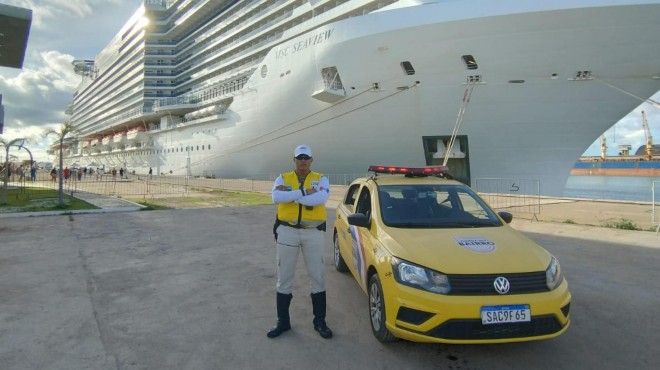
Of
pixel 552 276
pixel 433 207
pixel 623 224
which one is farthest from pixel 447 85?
pixel 552 276

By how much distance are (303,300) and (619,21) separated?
1317 cm

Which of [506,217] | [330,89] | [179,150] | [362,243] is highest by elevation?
[330,89]

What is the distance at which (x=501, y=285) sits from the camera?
2844 millimetres

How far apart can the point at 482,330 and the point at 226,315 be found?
2.31 meters

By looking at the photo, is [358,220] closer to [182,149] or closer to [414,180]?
[414,180]

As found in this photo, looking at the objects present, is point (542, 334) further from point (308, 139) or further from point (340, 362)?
point (308, 139)

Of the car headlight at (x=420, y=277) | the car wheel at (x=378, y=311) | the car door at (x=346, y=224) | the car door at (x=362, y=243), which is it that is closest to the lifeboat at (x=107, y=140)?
the car door at (x=346, y=224)

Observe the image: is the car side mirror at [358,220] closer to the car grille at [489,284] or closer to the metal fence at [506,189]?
the car grille at [489,284]

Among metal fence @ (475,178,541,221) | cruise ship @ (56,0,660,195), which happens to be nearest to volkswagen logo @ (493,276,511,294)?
metal fence @ (475,178,541,221)

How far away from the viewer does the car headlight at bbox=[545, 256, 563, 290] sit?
2986 millimetres

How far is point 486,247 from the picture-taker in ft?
10.5

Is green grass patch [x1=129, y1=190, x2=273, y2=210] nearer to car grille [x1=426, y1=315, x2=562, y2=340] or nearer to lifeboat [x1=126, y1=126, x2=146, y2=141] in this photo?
car grille [x1=426, y1=315, x2=562, y2=340]

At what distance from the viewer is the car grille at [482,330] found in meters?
2.75

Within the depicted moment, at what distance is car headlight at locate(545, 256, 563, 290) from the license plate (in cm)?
34
